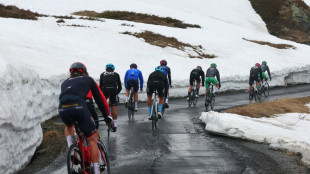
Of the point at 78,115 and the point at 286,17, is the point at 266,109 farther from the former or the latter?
the point at 286,17

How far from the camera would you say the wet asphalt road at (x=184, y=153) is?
25.9ft

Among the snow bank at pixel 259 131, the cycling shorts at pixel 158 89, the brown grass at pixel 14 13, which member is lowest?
the snow bank at pixel 259 131

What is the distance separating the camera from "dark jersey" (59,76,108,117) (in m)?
5.73

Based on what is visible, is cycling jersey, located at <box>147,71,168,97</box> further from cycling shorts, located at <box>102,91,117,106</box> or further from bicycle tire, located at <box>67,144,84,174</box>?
bicycle tire, located at <box>67,144,84,174</box>

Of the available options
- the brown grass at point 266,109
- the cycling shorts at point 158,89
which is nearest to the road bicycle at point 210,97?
the brown grass at point 266,109

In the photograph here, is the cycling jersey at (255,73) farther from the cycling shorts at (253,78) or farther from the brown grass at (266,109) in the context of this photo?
the brown grass at (266,109)

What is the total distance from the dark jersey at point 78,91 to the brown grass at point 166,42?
29.1 meters

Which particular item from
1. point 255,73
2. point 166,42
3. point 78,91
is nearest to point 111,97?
point 78,91

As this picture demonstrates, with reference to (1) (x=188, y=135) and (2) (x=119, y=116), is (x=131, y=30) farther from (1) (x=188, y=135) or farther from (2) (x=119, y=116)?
(1) (x=188, y=135)

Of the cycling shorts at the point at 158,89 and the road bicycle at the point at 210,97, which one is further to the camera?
the road bicycle at the point at 210,97

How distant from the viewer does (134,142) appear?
34.5 feet

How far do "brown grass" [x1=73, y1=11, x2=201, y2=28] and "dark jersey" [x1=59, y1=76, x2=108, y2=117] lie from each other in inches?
1688

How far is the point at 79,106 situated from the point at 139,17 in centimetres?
4548

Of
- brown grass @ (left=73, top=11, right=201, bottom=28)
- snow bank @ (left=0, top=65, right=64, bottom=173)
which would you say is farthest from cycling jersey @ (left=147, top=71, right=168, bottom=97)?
brown grass @ (left=73, top=11, right=201, bottom=28)
